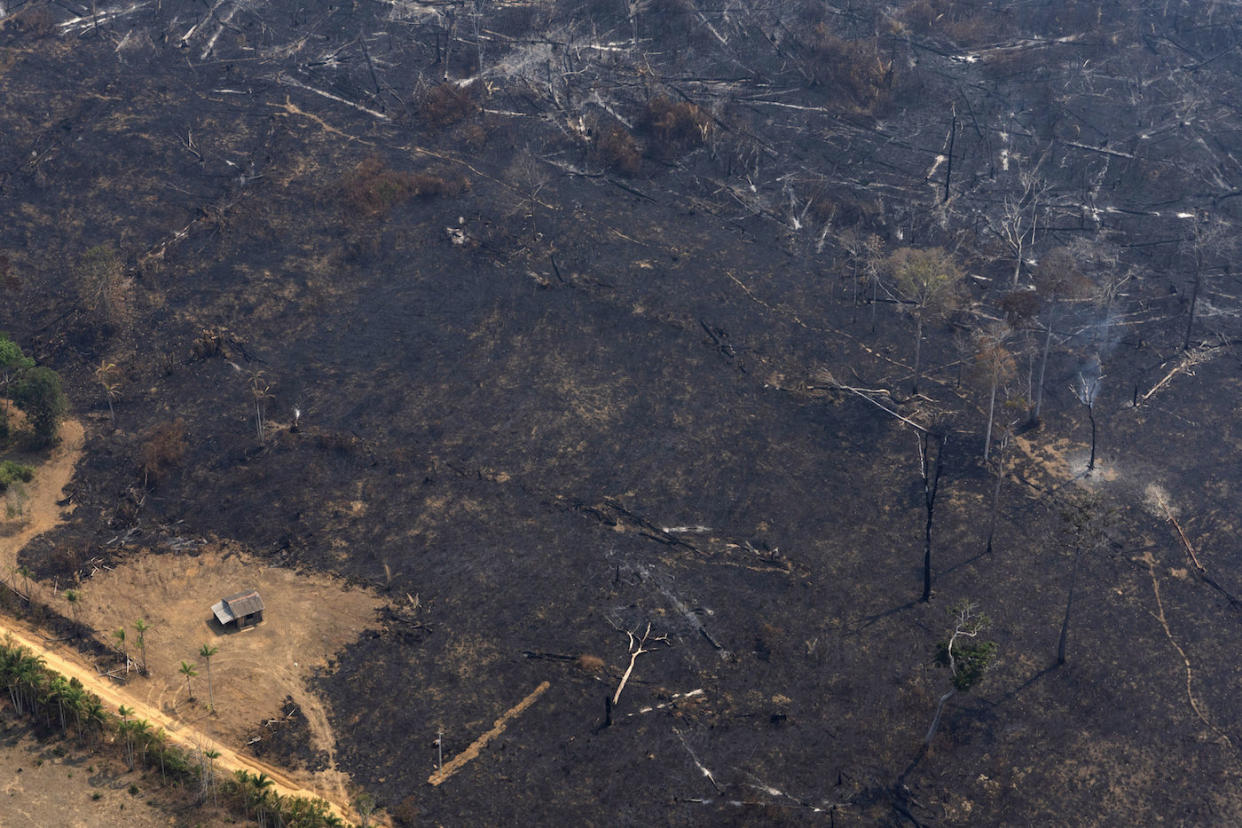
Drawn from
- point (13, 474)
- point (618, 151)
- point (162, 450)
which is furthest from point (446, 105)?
point (13, 474)

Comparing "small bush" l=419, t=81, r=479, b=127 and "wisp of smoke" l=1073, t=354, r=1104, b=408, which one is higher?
"small bush" l=419, t=81, r=479, b=127

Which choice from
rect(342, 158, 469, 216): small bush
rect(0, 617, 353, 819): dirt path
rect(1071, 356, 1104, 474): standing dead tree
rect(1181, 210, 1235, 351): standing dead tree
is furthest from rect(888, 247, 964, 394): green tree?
rect(0, 617, 353, 819): dirt path

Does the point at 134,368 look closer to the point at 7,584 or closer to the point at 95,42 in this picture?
the point at 7,584

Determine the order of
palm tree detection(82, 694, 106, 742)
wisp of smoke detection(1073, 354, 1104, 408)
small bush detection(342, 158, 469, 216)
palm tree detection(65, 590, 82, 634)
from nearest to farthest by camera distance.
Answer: palm tree detection(82, 694, 106, 742) → palm tree detection(65, 590, 82, 634) → wisp of smoke detection(1073, 354, 1104, 408) → small bush detection(342, 158, 469, 216)

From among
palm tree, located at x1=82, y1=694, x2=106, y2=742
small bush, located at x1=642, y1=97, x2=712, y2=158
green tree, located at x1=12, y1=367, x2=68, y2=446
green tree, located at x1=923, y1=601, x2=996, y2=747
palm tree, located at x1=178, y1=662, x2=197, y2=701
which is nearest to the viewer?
green tree, located at x1=923, y1=601, x2=996, y2=747

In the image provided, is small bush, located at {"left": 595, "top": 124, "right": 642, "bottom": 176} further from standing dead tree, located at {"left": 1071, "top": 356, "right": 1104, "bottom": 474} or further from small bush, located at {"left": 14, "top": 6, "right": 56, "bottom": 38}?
small bush, located at {"left": 14, "top": 6, "right": 56, "bottom": 38}

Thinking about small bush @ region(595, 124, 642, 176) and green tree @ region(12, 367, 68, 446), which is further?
small bush @ region(595, 124, 642, 176)

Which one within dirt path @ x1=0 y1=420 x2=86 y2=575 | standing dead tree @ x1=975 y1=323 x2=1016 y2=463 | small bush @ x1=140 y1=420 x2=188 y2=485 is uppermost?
small bush @ x1=140 y1=420 x2=188 y2=485

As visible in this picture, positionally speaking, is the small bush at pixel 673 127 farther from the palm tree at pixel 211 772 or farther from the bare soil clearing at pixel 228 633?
the palm tree at pixel 211 772
